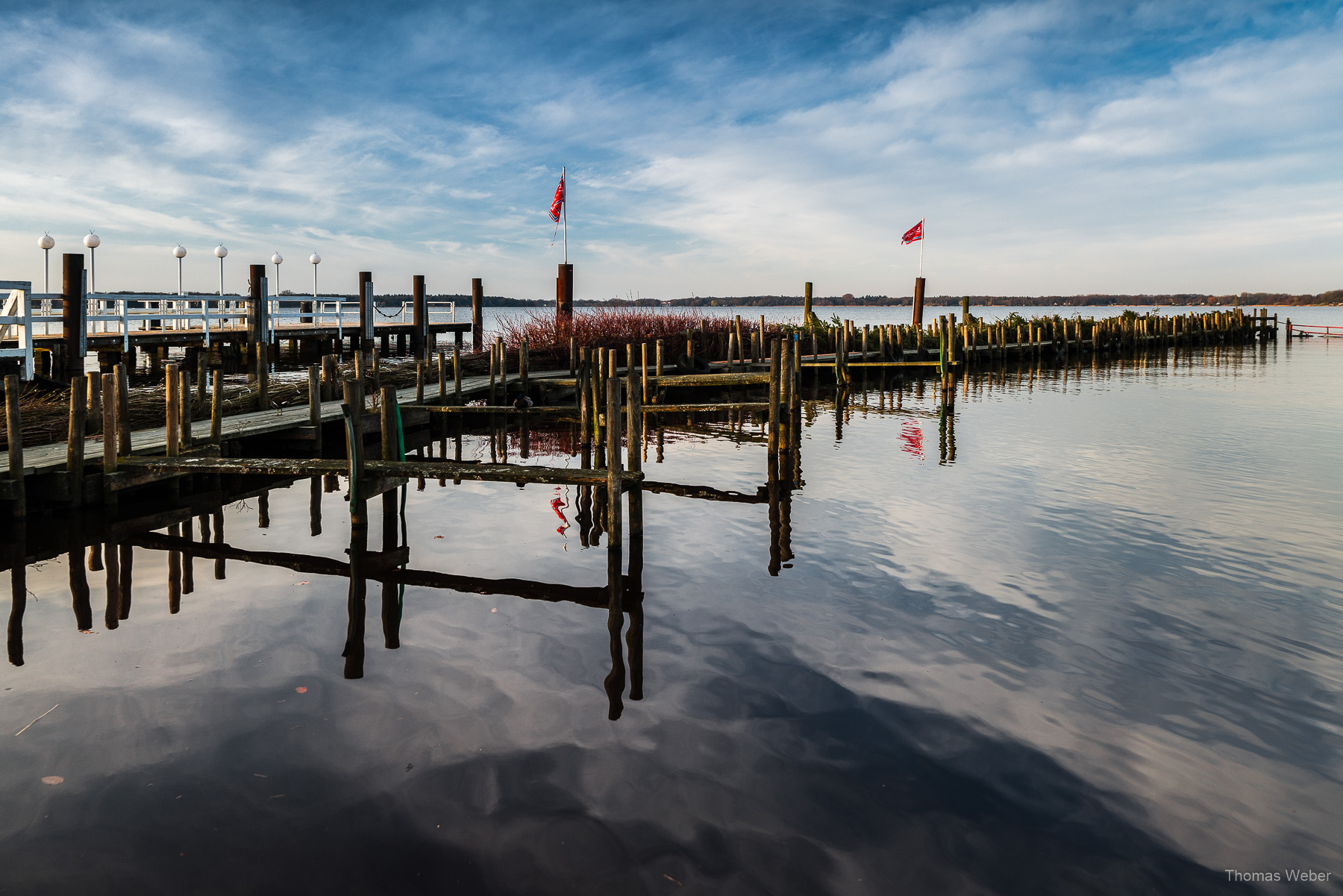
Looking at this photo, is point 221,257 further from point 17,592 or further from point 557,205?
point 17,592

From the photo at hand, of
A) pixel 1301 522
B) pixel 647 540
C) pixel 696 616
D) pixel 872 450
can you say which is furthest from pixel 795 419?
pixel 696 616

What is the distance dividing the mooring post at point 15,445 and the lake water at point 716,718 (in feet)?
1.76

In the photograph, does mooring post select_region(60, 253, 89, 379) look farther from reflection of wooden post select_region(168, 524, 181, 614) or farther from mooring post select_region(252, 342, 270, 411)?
reflection of wooden post select_region(168, 524, 181, 614)

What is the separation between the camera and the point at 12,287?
63.1 feet

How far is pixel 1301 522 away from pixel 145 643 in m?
15.0

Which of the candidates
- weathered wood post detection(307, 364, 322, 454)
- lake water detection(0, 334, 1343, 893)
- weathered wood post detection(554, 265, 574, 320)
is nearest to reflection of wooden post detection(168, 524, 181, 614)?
lake water detection(0, 334, 1343, 893)

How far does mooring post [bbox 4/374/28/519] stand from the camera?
10.8 metres

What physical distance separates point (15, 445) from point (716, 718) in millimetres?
9846

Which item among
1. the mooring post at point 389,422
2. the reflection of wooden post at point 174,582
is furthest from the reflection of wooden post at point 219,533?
the mooring post at point 389,422

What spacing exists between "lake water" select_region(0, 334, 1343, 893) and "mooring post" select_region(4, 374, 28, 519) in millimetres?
536

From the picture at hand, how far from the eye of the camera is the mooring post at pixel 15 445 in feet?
35.3

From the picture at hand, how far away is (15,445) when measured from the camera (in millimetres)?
10844

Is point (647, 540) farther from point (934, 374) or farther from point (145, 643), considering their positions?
point (934, 374)

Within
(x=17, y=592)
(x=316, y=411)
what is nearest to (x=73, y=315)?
(x=316, y=411)
